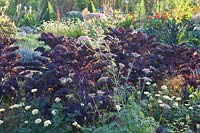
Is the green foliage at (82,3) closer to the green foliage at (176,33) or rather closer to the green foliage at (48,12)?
the green foliage at (48,12)

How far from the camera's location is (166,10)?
496 inches

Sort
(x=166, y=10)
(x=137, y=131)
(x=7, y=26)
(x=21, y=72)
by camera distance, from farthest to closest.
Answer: (x=166, y=10) < (x=7, y=26) < (x=21, y=72) < (x=137, y=131)

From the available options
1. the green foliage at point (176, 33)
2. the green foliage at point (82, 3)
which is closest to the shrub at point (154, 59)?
the green foliage at point (176, 33)

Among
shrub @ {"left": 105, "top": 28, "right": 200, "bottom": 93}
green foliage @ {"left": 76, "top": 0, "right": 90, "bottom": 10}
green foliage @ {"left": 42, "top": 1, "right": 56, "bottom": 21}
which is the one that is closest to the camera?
shrub @ {"left": 105, "top": 28, "right": 200, "bottom": 93}

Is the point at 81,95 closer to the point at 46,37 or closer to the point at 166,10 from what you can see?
the point at 46,37

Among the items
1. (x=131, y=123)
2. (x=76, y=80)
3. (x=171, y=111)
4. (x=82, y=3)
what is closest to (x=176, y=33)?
(x=171, y=111)

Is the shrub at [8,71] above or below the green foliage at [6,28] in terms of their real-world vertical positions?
above

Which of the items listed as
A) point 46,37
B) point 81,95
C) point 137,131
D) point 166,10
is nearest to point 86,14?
point 166,10

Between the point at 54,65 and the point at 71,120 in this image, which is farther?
the point at 54,65

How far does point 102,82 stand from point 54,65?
588mm

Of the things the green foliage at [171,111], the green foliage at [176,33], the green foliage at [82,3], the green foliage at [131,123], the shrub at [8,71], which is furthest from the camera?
the green foliage at [82,3]

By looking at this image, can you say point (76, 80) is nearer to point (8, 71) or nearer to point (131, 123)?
point (8, 71)

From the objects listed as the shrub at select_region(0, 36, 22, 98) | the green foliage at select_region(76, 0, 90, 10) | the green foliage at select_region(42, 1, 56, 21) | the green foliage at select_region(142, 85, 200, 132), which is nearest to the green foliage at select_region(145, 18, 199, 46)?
the green foliage at select_region(142, 85, 200, 132)

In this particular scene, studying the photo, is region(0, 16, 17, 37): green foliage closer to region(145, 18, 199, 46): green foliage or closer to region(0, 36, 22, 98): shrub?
region(145, 18, 199, 46): green foliage
